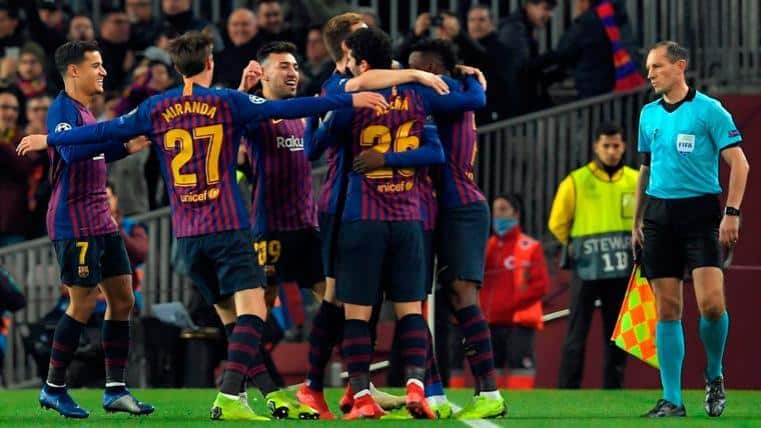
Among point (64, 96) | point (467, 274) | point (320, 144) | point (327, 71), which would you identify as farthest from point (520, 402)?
point (327, 71)

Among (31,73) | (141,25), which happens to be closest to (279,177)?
(31,73)

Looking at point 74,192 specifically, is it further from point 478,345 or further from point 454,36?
point 454,36

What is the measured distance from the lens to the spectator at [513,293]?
15.9 metres

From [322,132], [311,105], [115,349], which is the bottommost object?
[115,349]

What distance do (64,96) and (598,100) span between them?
7143 mm

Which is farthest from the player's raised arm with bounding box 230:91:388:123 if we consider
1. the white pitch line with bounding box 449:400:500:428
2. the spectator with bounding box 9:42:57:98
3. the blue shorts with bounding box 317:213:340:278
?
the spectator with bounding box 9:42:57:98

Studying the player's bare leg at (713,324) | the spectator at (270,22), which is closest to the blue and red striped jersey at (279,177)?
the player's bare leg at (713,324)

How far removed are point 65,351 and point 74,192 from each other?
93 cm

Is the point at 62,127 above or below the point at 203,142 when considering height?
above

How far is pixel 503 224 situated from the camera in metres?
16.1

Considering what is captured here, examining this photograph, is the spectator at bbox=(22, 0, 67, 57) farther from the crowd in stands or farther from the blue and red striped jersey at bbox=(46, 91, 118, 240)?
the blue and red striped jersey at bbox=(46, 91, 118, 240)

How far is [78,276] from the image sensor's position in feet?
35.3

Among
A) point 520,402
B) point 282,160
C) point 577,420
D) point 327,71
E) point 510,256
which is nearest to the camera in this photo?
point 577,420

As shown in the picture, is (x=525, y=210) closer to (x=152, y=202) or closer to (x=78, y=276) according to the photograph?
(x=152, y=202)
